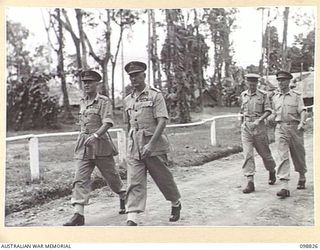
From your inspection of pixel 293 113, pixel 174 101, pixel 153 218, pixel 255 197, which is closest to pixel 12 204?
pixel 153 218

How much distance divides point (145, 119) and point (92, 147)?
247 millimetres

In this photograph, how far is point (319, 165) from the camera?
10.5ft

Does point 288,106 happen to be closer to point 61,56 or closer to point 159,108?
point 159,108

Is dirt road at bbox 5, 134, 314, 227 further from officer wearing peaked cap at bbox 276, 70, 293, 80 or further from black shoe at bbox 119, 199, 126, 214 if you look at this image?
officer wearing peaked cap at bbox 276, 70, 293, 80

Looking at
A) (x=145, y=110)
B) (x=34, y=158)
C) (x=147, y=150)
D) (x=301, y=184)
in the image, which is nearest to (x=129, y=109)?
(x=145, y=110)

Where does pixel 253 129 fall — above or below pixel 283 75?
below

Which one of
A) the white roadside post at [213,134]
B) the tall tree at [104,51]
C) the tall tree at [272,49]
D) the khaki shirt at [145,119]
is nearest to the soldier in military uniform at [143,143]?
the khaki shirt at [145,119]

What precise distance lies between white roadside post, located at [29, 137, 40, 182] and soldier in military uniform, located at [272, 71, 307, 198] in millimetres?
997

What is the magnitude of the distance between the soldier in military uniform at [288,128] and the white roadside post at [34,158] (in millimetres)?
997

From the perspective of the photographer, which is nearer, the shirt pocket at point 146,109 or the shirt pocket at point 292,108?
the shirt pocket at point 146,109

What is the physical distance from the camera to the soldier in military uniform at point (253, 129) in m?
3.29

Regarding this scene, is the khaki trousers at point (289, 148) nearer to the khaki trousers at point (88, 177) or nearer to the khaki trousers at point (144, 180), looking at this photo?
the khaki trousers at point (144, 180)

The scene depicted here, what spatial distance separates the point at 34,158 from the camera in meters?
3.24

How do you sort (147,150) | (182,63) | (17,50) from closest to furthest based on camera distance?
(147,150) < (17,50) < (182,63)
